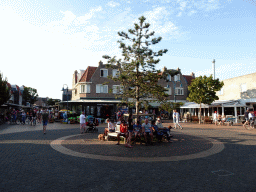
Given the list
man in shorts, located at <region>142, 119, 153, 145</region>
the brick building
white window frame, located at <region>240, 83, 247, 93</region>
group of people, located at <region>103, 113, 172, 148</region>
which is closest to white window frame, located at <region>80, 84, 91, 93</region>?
the brick building

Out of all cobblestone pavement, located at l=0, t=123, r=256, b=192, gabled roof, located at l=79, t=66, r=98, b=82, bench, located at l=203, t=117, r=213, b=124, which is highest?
gabled roof, located at l=79, t=66, r=98, b=82

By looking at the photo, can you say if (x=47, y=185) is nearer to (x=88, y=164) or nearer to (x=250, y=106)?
(x=88, y=164)

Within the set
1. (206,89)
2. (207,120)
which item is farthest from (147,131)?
(207,120)

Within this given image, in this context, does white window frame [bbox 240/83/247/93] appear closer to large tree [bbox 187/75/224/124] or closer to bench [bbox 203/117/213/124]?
large tree [bbox 187/75/224/124]

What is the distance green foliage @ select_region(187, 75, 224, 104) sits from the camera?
26.1 m

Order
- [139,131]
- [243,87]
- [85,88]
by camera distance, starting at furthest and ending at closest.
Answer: [85,88] → [243,87] → [139,131]

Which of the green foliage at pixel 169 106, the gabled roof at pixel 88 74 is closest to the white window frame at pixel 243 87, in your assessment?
the green foliage at pixel 169 106

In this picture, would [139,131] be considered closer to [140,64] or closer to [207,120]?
[140,64]

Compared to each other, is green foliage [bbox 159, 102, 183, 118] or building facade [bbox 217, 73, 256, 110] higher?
building facade [bbox 217, 73, 256, 110]

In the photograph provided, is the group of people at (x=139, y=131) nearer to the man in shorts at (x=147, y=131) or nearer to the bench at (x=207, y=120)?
the man in shorts at (x=147, y=131)

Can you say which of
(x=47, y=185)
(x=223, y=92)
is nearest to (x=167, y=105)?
(x=47, y=185)

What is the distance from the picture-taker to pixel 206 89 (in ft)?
85.8

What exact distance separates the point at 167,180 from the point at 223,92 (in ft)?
102

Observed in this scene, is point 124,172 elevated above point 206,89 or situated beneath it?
situated beneath
